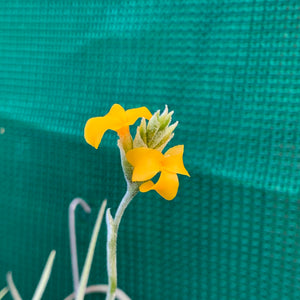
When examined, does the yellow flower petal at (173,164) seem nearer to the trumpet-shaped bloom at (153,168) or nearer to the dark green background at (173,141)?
the trumpet-shaped bloom at (153,168)

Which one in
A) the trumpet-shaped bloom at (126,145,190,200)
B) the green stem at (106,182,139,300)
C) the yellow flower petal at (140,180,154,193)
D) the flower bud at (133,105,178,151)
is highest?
the flower bud at (133,105,178,151)

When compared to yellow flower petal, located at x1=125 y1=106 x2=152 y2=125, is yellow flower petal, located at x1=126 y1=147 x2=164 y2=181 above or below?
below

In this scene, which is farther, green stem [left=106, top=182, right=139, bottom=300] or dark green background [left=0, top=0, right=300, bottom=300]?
dark green background [left=0, top=0, right=300, bottom=300]

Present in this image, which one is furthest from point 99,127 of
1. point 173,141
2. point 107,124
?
point 173,141

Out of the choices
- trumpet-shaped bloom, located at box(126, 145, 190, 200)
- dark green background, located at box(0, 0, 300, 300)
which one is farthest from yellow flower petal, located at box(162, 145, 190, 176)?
dark green background, located at box(0, 0, 300, 300)

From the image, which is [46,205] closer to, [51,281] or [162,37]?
[51,281]

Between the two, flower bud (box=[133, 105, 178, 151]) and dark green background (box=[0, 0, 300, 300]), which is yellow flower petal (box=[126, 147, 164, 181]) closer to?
flower bud (box=[133, 105, 178, 151])

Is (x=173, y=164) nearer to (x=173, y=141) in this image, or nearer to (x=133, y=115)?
(x=133, y=115)

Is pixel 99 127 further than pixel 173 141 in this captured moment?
No
